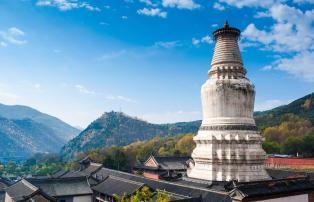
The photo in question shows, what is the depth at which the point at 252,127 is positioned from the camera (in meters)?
23.8

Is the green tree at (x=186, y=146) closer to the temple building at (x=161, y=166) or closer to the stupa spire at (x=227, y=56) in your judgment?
the temple building at (x=161, y=166)

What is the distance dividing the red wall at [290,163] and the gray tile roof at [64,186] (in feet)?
88.6

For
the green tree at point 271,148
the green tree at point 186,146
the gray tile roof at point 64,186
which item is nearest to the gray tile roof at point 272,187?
the gray tile roof at point 64,186

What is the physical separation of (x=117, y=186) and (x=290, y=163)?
26.8 meters

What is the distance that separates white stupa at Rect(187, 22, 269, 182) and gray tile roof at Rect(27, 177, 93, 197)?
41.8ft

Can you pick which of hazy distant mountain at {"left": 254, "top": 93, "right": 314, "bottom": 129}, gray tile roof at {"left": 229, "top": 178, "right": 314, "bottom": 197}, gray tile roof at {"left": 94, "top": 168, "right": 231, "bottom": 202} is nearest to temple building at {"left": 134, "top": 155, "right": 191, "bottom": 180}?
gray tile roof at {"left": 94, "top": 168, "right": 231, "bottom": 202}

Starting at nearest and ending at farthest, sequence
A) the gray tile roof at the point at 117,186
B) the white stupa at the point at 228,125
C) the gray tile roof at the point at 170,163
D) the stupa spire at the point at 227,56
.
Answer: the white stupa at the point at 228,125 → the stupa spire at the point at 227,56 → the gray tile roof at the point at 117,186 → the gray tile roof at the point at 170,163

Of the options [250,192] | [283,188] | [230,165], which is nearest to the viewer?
[250,192]

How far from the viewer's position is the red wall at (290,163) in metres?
42.5

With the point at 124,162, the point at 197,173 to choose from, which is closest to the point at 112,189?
the point at 197,173

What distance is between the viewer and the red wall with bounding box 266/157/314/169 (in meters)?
42.5

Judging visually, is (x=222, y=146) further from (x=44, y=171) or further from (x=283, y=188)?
(x=44, y=171)

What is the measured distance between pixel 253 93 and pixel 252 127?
101 inches

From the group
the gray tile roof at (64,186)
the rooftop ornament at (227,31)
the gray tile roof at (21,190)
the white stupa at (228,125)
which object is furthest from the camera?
the gray tile roof at (64,186)
